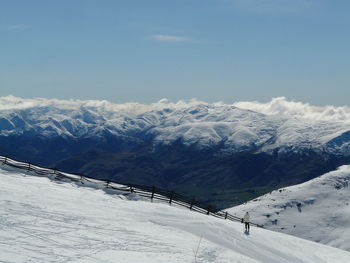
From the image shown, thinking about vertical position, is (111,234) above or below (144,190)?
below

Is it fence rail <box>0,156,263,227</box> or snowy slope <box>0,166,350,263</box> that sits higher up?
fence rail <box>0,156,263,227</box>

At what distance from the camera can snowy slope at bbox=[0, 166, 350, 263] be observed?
23.7 metres

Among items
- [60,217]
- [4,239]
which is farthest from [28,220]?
[4,239]

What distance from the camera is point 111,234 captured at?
2828 cm

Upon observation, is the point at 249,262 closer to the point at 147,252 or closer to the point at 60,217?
the point at 147,252

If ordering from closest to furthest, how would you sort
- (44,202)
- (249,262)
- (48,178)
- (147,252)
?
(147,252)
(249,262)
(44,202)
(48,178)

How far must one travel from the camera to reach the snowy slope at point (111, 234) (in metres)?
23.7

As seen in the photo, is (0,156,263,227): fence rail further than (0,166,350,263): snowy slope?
Yes

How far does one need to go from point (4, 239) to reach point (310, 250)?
27766 mm

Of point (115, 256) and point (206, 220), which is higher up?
point (206, 220)

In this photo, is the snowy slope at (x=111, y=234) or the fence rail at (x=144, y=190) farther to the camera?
the fence rail at (x=144, y=190)

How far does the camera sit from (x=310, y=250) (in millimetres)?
39250

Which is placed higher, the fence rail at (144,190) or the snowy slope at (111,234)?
the fence rail at (144,190)

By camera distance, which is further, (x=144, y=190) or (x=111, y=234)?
(x=144, y=190)
